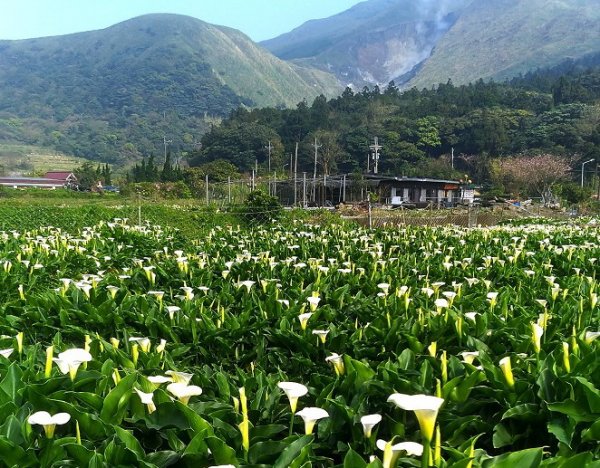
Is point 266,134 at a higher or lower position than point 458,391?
higher

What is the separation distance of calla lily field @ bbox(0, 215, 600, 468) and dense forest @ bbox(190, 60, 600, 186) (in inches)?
2147

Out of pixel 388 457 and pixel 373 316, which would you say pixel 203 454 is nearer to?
pixel 388 457

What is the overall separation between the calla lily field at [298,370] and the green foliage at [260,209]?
1134cm

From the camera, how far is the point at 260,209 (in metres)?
18.3

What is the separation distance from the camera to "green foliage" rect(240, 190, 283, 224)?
18.3 metres

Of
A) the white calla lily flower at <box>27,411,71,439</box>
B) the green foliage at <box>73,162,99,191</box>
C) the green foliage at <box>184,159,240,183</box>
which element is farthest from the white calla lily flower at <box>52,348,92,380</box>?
the green foliage at <box>73,162,99,191</box>

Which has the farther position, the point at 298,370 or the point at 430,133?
the point at 430,133

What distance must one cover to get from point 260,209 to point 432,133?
6269 cm

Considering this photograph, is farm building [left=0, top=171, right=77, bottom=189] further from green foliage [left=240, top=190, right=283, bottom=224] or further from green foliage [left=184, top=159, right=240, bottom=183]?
green foliage [left=240, top=190, right=283, bottom=224]

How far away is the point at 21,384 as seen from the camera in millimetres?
2652

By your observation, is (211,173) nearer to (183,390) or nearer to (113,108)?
(183,390)

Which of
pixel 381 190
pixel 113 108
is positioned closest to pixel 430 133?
pixel 381 190

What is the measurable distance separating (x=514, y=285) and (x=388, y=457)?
4.71 metres

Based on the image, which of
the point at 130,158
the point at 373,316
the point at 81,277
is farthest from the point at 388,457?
the point at 130,158
